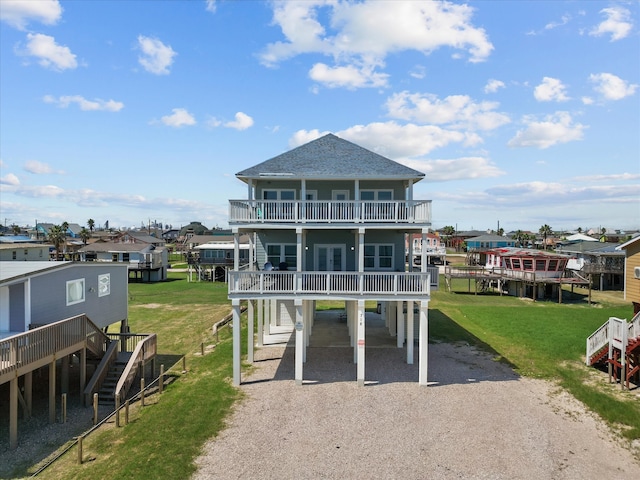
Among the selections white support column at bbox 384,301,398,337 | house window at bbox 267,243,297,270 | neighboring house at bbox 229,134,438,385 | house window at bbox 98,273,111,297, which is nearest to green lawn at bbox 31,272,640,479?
white support column at bbox 384,301,398,337

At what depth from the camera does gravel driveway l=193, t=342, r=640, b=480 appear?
11461 millimetres

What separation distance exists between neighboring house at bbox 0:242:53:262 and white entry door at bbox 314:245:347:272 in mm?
36727

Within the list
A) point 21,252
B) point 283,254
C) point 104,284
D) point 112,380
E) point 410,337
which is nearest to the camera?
point 112,380

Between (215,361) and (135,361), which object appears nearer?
(135,361)

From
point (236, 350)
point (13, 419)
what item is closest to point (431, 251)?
point (236, 350)

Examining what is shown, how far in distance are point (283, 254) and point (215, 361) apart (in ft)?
22.7

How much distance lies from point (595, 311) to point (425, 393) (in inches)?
1070

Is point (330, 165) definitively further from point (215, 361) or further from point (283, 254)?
point (215, 361)

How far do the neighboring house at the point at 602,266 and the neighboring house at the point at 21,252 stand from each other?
6443cm

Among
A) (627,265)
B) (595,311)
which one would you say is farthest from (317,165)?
(595,311)

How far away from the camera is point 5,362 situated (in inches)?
517

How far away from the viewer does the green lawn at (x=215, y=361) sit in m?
12.2

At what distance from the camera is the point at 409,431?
13484 millimetres

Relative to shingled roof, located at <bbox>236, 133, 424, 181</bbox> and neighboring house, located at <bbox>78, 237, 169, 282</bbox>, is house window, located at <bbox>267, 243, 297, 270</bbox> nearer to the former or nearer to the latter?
shingled roof, located at <bbox>236, 133, 424, 181</bbox>
